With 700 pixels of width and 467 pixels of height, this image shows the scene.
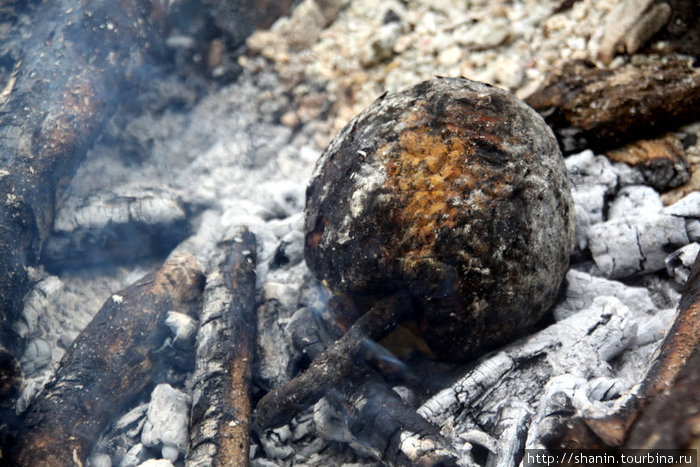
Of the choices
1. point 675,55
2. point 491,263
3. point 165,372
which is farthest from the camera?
point 675,55

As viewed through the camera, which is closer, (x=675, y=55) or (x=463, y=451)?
(x=463, y=451)

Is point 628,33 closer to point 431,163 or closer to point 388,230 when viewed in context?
point 431,163

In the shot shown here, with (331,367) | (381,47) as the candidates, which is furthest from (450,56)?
(331,367)

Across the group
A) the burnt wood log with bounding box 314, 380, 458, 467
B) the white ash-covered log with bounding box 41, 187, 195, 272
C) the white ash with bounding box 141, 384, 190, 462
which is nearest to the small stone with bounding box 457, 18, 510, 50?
the white ash-covered log with bounding box 41, 187, 195, 272

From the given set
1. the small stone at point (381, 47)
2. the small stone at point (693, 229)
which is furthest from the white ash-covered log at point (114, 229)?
the small stone at point (693, 229)

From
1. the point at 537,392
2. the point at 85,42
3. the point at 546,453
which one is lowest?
the point at 537,392

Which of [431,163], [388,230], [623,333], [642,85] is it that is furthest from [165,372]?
[642,85]

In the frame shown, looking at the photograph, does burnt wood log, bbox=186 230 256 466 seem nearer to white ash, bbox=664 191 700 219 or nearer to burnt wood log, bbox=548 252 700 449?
burnt wood log, bbox=548 252 700 449
